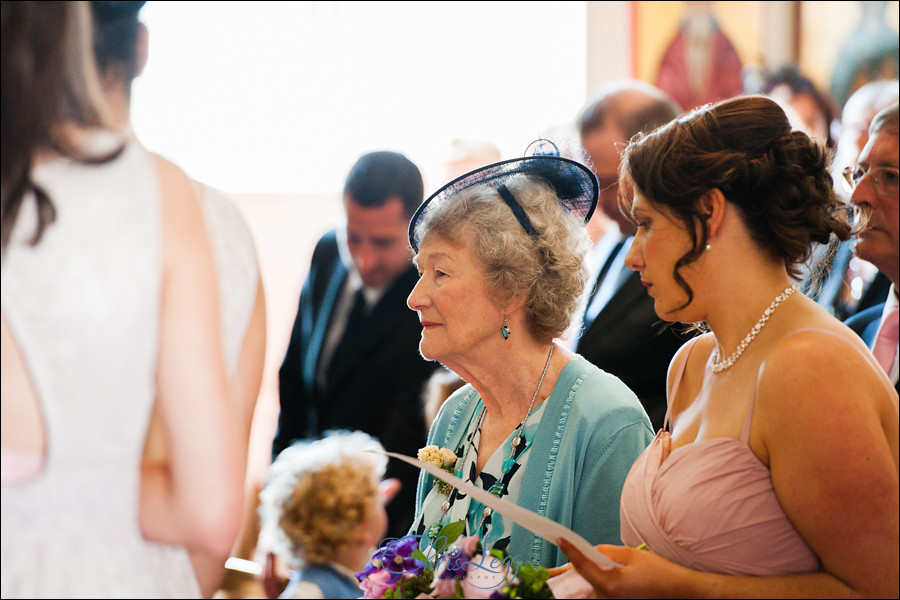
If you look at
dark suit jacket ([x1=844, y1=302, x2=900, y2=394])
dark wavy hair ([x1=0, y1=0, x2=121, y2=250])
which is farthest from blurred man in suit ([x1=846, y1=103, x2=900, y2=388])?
dark wavy hair ([x1=0, y1=0, x2=121, y2=250])

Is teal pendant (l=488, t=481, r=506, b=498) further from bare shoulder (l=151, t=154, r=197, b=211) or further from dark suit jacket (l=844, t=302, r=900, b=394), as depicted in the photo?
dark suit jacket (l=844, t=302, r=900, b=394)

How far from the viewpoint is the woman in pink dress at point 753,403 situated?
127 centimetres

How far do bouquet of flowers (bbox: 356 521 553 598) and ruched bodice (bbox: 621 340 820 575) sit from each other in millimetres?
235

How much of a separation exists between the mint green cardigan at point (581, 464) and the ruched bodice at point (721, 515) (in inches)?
10.9

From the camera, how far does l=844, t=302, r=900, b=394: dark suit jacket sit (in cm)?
228

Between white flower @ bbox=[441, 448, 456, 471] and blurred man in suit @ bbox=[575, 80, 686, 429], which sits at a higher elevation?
blurred man in suit @ bbox=[575, 80, 686, 429]

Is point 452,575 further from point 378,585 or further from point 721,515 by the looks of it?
point 721,515

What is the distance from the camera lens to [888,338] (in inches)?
86.4

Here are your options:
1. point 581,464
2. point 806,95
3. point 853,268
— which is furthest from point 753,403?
point 806,95

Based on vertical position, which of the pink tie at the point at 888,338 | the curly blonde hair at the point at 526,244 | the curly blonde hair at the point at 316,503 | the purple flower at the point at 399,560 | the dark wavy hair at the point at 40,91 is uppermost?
the dark wavy hair at the point at 40,91

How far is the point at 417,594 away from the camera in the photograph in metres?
1.55

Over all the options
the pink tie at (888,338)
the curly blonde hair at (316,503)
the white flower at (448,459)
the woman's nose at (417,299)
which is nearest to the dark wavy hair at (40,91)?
the curly blonde hair at (316,503)

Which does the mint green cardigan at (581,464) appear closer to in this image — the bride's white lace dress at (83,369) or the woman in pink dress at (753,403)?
the woman in pink dress at (753,403)

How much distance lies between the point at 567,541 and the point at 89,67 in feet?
3.80
